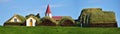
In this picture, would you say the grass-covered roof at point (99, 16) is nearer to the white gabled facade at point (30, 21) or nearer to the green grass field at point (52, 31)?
the white gabled facade at point (30, 21)

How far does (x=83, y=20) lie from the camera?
58.5m

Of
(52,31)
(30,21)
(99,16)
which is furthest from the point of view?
(30,21)

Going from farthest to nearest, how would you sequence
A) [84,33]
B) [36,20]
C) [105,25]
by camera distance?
[36,20], [105,25], [84,33]

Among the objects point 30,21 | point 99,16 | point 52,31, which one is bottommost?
point 52,31

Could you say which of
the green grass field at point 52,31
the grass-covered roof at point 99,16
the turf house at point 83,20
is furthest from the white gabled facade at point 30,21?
the green grass field at point 52,31

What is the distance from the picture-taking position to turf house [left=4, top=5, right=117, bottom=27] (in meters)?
55.3

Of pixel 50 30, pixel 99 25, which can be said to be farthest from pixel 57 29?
pixel 99 25

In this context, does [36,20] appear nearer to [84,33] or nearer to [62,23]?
[62,23]

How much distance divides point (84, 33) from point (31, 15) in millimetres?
20699

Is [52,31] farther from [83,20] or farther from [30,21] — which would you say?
A: [30,21]

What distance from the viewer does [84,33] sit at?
42781 mm

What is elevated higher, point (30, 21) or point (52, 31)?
point (30, 21)

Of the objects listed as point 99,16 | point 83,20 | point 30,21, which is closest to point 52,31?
point 99,16

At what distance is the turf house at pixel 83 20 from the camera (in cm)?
5528
